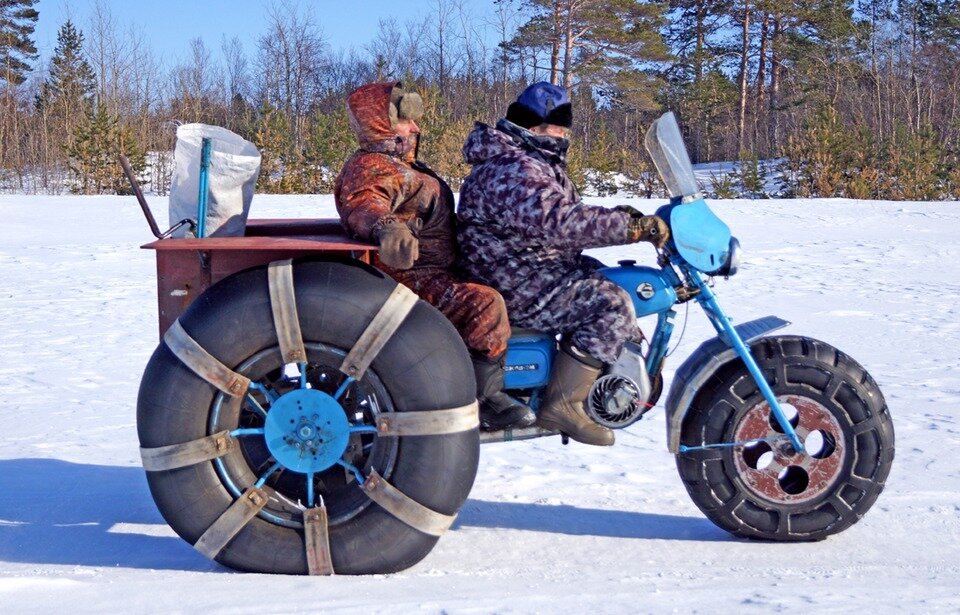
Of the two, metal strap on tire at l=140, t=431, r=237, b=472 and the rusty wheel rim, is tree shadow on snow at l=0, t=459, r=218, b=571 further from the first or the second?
the rusty wheel rim

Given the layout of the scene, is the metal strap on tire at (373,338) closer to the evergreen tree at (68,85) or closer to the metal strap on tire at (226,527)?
the metal strap on tire at (226,527)

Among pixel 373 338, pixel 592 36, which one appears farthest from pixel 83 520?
pixel 592 36

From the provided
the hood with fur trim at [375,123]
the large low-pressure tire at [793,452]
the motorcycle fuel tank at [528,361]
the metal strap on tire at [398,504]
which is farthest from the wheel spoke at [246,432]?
the large low-pressure tire at [793,452]

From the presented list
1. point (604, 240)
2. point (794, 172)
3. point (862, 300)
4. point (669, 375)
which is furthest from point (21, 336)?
point (794, 172)

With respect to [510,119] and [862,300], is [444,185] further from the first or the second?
[862,300]

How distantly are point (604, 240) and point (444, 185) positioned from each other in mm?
786

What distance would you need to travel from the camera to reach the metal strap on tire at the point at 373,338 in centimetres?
316

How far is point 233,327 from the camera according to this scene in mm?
3176

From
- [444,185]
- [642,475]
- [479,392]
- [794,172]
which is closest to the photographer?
[479,392]

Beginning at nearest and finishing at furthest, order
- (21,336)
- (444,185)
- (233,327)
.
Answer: (233,327)
(444,185)
(21,336)

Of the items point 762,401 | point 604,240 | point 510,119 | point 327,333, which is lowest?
point 762,401

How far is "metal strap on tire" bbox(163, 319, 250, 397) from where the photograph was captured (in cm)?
316

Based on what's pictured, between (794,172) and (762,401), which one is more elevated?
(794,172)

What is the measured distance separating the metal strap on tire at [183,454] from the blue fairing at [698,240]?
5.51 ft
